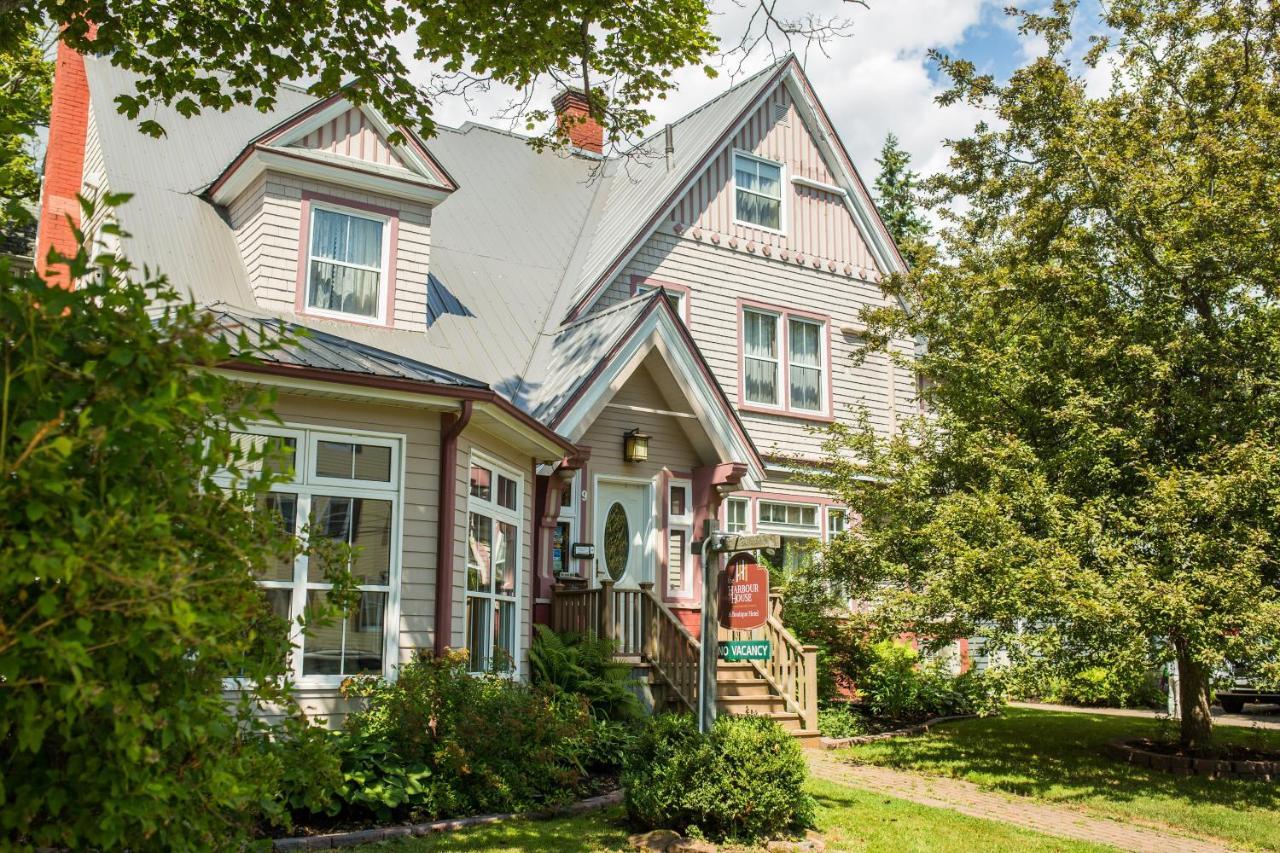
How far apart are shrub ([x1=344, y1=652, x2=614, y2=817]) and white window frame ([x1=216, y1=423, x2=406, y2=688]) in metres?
0.44

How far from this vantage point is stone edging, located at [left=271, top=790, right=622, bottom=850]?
25.2 ft

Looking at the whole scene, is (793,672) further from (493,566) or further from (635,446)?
(493,566)

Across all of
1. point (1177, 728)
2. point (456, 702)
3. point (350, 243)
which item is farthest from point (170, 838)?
point (1177, 728)

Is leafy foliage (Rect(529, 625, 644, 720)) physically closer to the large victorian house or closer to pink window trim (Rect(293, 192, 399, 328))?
the large victorian house

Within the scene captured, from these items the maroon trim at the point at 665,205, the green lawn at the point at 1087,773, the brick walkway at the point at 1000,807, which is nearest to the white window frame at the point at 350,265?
the maroon trim at the point at 665,205

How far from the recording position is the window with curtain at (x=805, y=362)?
19.3 meters

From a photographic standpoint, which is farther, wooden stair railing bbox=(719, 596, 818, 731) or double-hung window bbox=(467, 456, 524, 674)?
wooden stair railing bbox=(719, 596, 818, 731)

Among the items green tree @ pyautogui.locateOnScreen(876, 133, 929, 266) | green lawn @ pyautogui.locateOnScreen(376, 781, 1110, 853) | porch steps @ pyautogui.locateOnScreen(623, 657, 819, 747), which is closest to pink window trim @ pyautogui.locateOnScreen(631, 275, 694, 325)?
porch steps @ pyautogui.locateOnScreen(623, 657, 819, 747)

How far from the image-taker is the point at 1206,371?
1230cm

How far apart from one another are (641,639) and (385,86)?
7214mm

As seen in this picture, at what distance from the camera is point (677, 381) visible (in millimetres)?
14680

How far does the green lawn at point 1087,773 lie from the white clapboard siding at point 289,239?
324 inches

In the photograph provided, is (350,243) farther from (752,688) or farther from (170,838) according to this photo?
(170,838)

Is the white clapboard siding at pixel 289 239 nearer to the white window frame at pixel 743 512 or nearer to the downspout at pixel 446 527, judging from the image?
the downspout at pixel 446 527
